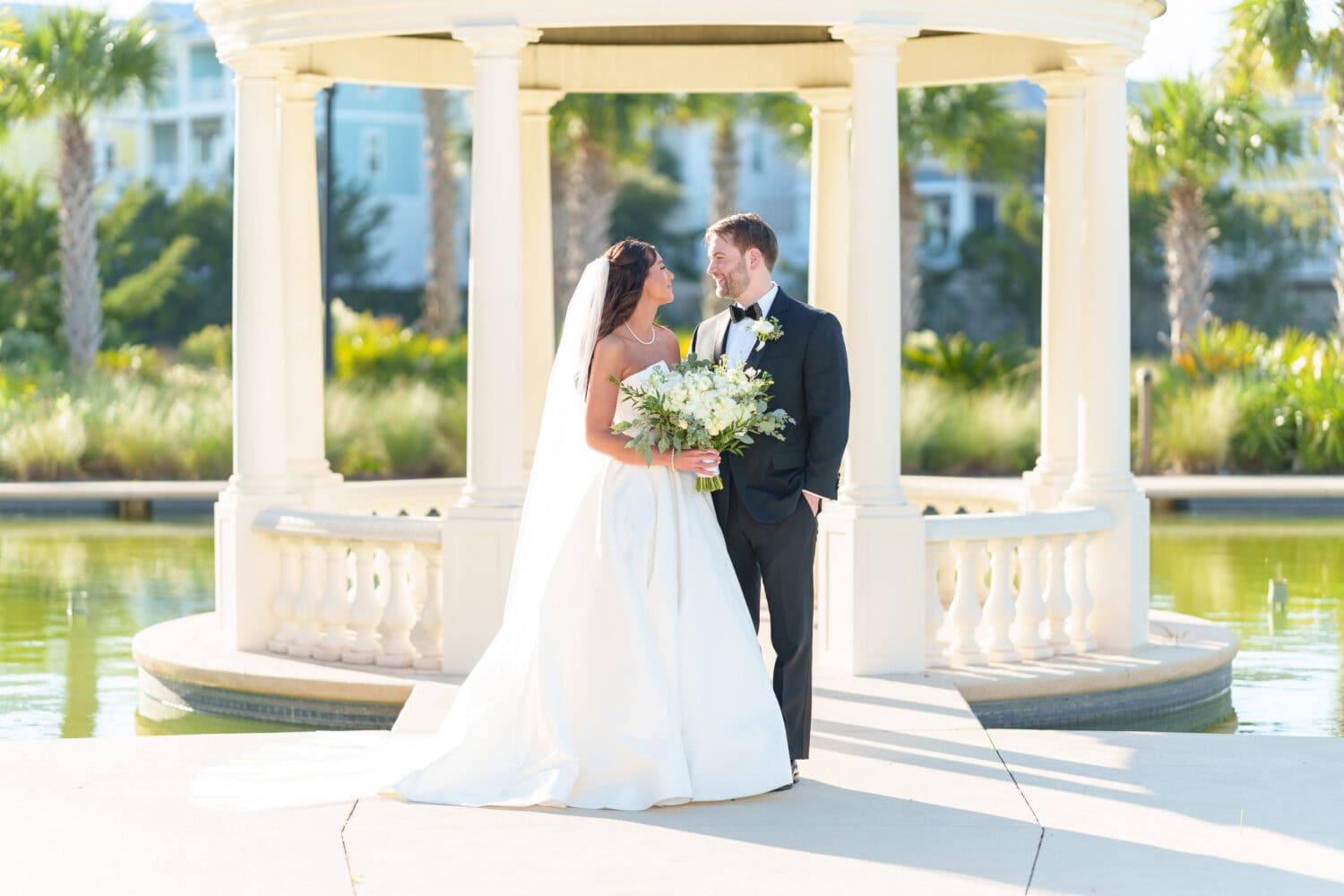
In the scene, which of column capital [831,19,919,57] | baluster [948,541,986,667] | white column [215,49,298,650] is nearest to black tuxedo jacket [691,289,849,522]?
column capital [831,19,919,57]

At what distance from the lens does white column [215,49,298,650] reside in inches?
391

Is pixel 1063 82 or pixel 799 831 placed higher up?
pixel 1063 82

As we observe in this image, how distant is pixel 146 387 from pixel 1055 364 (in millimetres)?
15674

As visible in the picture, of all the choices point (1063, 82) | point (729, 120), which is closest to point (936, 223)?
point (729, 120)

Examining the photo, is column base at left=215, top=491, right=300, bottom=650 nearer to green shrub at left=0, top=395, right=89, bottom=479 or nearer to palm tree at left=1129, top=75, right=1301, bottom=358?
green shrub at left=0, top=395, right=89, bottom=479

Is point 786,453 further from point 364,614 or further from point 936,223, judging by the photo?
point 936,223

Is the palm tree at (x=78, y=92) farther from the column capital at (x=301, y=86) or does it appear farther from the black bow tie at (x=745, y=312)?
the black bow tie at (x=745, y=312)

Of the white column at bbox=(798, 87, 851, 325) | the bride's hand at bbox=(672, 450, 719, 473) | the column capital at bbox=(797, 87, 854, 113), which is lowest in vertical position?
the bride's hand at bbox=(672, 450, 719, 473)

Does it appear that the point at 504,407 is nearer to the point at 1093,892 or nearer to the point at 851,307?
the point at 851,307

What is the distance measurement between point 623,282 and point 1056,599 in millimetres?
3994

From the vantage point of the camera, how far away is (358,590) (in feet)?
31.9

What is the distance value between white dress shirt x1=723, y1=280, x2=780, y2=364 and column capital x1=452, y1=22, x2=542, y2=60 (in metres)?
2.50

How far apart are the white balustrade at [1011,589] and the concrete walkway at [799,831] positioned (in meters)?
Answer: 1.75

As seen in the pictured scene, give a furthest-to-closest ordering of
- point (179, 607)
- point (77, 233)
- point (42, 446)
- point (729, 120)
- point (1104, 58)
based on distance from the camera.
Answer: point (729, 120)
point (77, 233)
point (42, 446)
point (179, 607)
point (1104, 58)
